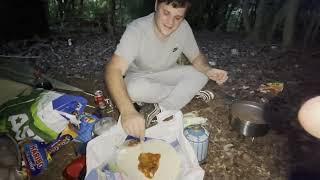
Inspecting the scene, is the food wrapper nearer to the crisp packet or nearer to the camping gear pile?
the camping gear pile

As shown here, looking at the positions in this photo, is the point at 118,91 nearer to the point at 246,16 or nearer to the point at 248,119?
the point at 248,119

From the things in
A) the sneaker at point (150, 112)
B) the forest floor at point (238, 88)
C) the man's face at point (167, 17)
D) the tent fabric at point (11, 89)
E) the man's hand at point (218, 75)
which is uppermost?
the man's face at point (167, 17)

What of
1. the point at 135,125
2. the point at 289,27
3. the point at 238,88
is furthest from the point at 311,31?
the point at 135,125

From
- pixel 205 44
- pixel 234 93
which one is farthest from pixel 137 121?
pixel 205 44

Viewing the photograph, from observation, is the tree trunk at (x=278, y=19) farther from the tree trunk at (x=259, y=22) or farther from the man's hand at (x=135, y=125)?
the man's hand at (x=135, y=125)

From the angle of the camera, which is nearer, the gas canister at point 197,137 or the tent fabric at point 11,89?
the gas canister at point 197,137

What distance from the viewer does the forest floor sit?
281 centimetres

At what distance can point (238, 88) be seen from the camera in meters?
4.34

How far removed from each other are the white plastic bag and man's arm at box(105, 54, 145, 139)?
0.38ft

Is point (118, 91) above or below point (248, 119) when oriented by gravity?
above

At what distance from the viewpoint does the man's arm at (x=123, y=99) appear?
6.28ft

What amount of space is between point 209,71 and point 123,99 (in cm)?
131

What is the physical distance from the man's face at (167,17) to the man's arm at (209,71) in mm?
696

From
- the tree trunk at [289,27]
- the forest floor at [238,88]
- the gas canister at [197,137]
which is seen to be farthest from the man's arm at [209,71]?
the tree trunk at [289,27]
